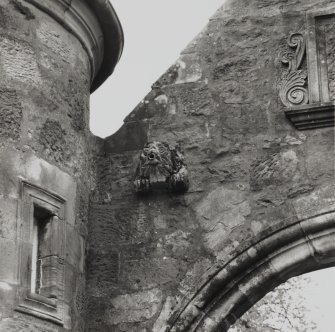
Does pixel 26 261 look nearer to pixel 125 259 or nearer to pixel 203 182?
pixel 125 259

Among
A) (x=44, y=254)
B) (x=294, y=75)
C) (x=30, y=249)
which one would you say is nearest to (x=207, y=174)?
(x=294, y=75)

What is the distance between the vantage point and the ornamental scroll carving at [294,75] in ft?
22.1

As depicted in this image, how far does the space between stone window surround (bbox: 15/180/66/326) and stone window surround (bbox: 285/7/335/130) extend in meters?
1.64

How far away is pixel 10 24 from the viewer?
20.5 feet

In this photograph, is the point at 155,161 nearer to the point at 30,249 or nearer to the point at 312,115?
the point at 312,115

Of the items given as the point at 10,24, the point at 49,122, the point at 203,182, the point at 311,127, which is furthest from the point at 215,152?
the point at 10,24

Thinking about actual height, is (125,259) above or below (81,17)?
below

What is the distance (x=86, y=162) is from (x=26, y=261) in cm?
116

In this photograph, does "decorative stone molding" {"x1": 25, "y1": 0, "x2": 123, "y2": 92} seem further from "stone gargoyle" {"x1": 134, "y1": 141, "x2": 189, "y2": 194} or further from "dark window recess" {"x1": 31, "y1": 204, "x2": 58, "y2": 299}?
"dark window recess" {"x1": 31, "y1": 204, "x2": 58, "y2": 299}

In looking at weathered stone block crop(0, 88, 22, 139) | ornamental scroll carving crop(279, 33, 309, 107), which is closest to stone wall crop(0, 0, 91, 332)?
weathered stone block crop(0, 88, 22, 139)

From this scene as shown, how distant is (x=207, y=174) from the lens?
22.0 feet

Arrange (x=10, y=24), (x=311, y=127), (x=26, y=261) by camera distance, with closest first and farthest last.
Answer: (x=26, y=261) → (x=10, y=24) → (x=311, y=127)

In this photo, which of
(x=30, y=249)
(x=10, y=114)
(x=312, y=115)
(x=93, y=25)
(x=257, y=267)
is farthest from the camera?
(x=93, y=25)

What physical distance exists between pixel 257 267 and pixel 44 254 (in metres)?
1.33
